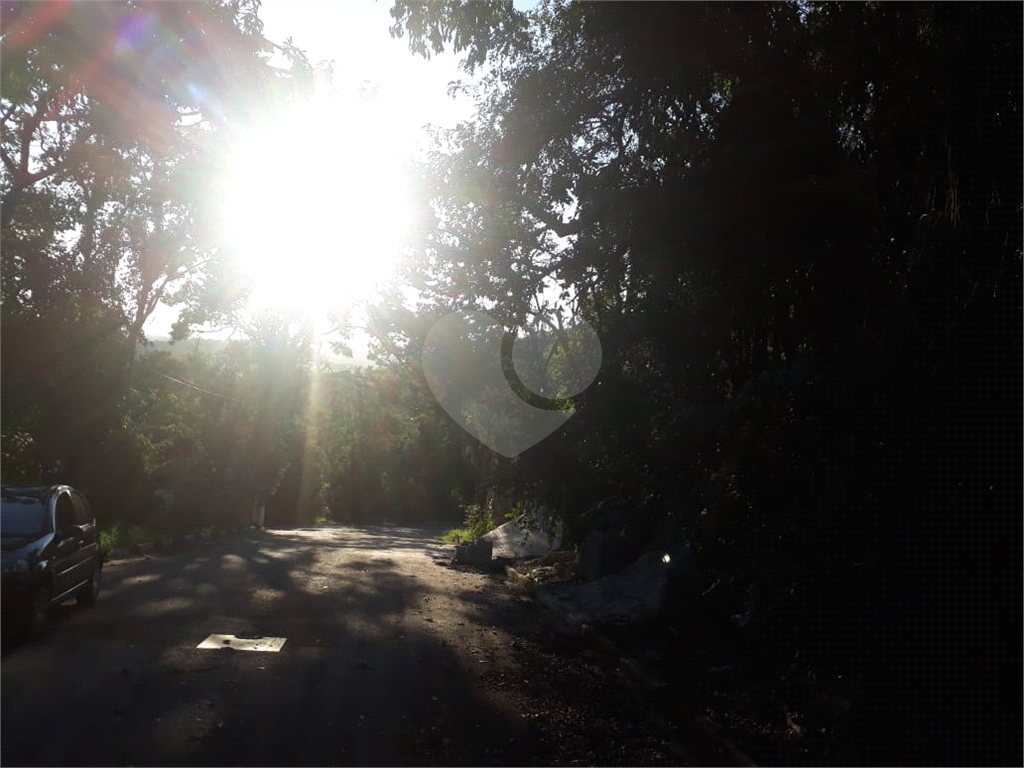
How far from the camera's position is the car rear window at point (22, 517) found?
11.1 m

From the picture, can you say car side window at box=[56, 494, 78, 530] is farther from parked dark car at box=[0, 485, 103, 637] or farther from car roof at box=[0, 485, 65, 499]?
car roof at box=[0, 485, 65, 499]

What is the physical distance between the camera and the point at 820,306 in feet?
29.1

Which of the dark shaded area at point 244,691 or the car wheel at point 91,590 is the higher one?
the car wheel at point 91,590

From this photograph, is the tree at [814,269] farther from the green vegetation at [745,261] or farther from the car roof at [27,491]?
the car roof at [27,491]

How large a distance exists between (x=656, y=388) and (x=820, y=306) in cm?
400

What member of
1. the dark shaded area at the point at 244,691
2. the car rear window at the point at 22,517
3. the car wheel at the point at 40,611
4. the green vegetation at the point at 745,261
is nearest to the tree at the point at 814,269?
the green vegetation at the point at 745,261

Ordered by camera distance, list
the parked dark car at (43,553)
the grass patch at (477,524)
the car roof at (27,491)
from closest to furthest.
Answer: the parked dark car at (43,553), the car roof at (27,491), the grass patch at (477,524)

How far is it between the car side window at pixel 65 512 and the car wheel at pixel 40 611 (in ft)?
4.35

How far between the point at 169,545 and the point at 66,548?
43.3 ft

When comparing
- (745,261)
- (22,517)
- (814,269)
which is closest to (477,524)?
(22,517)

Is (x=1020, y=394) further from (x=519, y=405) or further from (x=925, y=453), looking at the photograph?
(x=519, y=405)

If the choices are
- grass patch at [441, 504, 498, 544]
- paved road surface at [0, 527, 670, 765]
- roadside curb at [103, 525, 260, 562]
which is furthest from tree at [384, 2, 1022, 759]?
grass patch at [441, 504, 498, 544]

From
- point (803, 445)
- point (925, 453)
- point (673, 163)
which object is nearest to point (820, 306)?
point (803, 445)

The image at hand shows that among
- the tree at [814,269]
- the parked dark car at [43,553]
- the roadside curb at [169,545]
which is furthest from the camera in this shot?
the roadside curb at [169,545]
